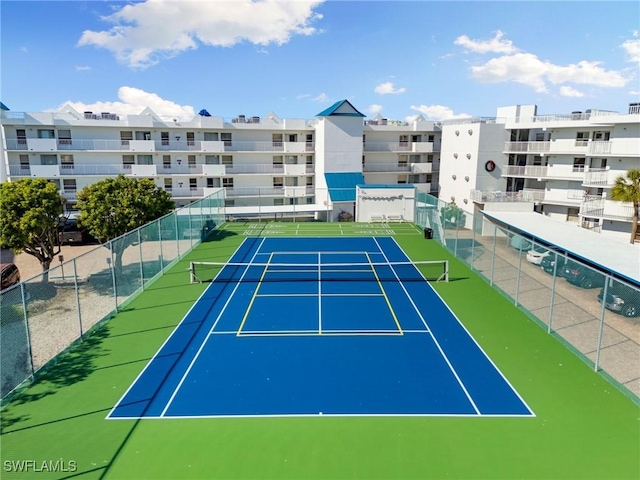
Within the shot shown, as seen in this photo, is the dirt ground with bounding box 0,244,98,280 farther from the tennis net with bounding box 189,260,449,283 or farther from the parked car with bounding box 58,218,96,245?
the tennis net with bounding box 189,260,449,283

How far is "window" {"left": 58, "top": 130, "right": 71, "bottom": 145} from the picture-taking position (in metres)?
39.7

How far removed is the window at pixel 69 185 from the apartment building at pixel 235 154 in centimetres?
13

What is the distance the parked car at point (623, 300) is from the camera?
10.9 metres

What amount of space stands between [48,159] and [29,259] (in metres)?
13.5

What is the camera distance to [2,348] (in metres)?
10.6

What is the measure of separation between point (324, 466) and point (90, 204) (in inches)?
710

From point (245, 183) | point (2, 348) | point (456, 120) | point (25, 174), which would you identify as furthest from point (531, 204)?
point (25, 174)

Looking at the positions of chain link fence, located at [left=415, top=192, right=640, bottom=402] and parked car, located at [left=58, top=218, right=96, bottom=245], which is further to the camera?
parked car, located at [left=58, top=218, right=96, bottom=245]

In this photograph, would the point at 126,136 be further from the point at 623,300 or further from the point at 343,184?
the point at 623,300

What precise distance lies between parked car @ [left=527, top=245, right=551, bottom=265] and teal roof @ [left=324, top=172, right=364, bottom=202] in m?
24.9

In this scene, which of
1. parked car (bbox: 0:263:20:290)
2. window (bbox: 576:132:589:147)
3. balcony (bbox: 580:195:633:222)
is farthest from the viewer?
window (bbox: 576:132:589:147)

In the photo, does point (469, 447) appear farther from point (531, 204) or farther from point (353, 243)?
point (531, 204)

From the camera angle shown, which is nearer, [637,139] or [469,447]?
[469,447]

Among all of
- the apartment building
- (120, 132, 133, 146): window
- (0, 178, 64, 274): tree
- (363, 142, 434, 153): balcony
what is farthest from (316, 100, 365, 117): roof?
(0, 178, 64, 274): tree
